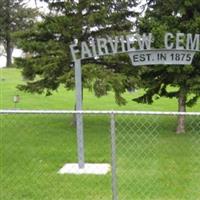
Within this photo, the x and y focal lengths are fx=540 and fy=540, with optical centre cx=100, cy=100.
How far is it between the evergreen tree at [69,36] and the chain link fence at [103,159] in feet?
5.15

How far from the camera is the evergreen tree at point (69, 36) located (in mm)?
15609

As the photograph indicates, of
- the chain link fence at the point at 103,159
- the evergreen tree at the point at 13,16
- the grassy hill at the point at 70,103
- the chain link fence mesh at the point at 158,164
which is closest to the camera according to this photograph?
the chain link fence at the point at 103,159

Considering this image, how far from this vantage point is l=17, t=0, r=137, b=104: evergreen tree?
1561 cm

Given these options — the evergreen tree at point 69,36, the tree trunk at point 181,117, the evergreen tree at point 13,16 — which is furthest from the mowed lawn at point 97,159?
the evergreen tree at point 13,16

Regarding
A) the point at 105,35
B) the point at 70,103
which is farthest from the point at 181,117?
the point at 70,103

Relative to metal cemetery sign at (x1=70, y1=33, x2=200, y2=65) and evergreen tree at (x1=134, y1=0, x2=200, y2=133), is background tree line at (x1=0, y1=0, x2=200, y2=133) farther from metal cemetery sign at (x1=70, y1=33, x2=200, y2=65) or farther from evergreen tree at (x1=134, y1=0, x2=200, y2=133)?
metal cemetery sign at (x1=70, y1=33, x2=200, y2=65)

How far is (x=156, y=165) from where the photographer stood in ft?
34.6

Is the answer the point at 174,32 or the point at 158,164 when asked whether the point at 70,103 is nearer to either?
the point at 174,32

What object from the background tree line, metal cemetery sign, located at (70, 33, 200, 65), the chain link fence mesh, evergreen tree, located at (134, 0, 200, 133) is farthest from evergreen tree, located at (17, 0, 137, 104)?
metal cemetery sign, located at (70, 33, 200, 65)

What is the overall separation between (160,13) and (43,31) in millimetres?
3525

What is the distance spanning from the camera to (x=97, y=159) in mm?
11422

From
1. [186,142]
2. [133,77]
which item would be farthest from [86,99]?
[186,142]

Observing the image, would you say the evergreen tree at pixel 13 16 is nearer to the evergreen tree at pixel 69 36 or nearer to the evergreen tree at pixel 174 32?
the evergreen tree at pixel 69 36

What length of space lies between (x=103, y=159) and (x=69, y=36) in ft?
18.4
